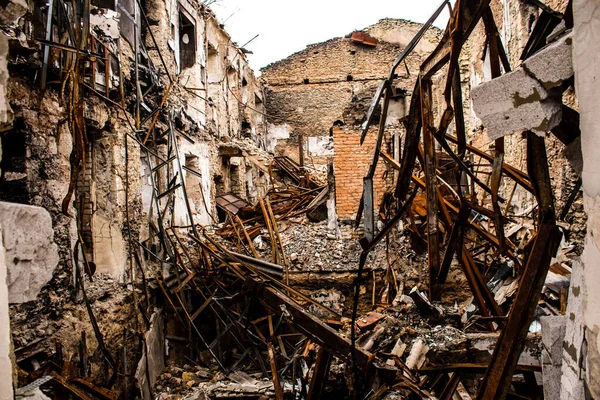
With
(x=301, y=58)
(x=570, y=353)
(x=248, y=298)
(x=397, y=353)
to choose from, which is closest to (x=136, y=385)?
(x=248, y=298)

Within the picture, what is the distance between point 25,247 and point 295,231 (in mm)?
8122

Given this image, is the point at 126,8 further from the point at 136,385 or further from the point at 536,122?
the point at 536,122

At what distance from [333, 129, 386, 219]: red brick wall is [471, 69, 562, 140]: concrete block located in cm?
778

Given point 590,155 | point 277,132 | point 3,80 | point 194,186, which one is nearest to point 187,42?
point 194,186

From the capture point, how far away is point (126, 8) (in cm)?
800

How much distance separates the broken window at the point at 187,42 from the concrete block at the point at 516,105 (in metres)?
11.2

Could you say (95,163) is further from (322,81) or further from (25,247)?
(322,81)

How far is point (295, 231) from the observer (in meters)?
9.72

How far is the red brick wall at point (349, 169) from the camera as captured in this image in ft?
31.3

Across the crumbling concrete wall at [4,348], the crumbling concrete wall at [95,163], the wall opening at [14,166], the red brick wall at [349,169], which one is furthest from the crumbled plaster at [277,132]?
the crumbling concrete wall at [4,348]

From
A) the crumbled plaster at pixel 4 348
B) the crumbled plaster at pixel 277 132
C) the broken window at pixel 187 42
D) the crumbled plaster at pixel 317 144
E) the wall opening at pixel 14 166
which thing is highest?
the broken window at pixel 187 42

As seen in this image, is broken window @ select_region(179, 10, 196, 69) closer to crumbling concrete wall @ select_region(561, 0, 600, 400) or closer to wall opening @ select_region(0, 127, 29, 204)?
wall opening @ select_region(0, 127, 29, 204)

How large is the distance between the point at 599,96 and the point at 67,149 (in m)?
5.31

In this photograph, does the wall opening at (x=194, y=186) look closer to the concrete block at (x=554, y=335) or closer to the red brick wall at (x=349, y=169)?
the red brick wall at (x=349, y=169)
